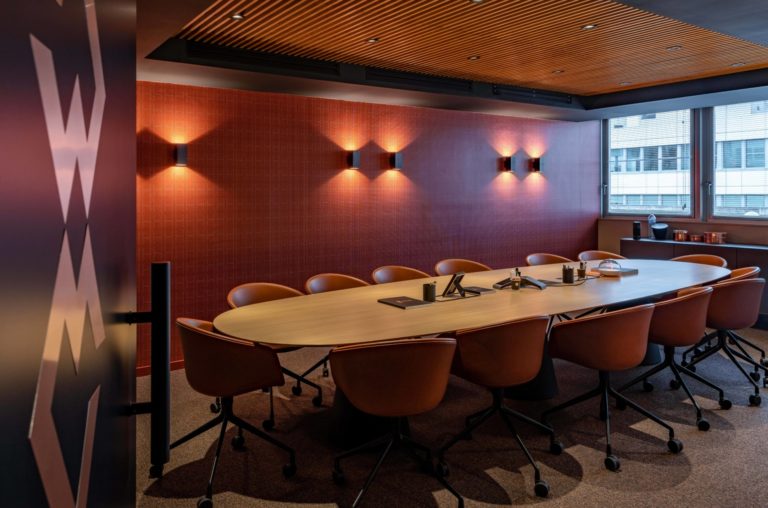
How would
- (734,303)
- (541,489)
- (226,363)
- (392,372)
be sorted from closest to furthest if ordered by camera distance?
1. (392,372)
2. (541,489)
3. (226,363)
4. (734,303)

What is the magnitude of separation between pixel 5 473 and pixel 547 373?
15.1 ft

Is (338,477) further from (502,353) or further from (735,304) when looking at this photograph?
(735,304)

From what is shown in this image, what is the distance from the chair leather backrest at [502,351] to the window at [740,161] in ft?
19.5

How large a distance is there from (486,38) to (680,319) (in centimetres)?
303

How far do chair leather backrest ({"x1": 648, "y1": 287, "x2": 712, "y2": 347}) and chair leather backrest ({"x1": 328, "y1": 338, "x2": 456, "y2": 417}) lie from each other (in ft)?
6.47

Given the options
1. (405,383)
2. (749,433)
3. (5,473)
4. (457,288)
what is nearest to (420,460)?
(405,383)

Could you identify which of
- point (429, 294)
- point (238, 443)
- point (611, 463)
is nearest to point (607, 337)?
point (611, 463)

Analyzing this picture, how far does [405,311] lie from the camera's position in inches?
158

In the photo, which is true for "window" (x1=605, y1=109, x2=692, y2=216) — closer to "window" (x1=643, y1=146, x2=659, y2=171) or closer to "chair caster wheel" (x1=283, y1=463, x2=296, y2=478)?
"window" (x1=643, y1=146, x2=659, y2=171)

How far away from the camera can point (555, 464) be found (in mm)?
3619

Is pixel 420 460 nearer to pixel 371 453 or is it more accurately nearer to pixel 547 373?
pixel 371 453

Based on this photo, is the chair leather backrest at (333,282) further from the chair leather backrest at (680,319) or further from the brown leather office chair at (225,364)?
the chair leather backrest at (680,319)

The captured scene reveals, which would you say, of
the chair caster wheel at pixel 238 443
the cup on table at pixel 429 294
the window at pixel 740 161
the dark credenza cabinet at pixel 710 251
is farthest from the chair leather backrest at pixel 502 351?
the window at pixel 740 161

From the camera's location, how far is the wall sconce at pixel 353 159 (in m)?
6.84
